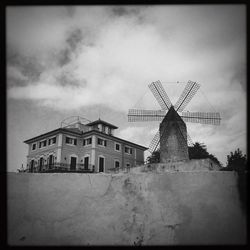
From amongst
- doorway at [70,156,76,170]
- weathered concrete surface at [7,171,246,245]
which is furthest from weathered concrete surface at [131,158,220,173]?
doorway at [70,156,76,170]

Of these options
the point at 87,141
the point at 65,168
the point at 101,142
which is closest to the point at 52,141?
the point at 65,168

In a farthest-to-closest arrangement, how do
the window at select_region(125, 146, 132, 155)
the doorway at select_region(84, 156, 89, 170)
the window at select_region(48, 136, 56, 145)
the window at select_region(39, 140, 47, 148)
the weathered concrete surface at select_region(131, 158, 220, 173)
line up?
the window at select_region(125, 146, 132, 155) < the window at select_region(39, 140, 47, 148) < the window at select_region(48, 136, 56, 145) < the doorway at select_region(84, 156, 89, 170) < the weathered concrete surface at select_region(131, 158, 220, 173)

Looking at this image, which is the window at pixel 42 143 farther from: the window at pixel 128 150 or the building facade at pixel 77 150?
the window at pixel 128 150

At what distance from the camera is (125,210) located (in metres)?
5.59

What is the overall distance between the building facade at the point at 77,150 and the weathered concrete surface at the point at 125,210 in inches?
759

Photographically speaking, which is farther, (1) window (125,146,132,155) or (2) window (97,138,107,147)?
(1) window (125,146,132,155)

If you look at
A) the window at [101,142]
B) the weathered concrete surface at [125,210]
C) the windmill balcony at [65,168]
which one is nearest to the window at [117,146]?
the window at [101,142]

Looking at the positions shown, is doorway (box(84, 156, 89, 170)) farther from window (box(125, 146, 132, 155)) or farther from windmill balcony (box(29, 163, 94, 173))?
→ window (box(125, 146, 132, 155))

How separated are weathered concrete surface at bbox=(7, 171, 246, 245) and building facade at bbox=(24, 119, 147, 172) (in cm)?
1927

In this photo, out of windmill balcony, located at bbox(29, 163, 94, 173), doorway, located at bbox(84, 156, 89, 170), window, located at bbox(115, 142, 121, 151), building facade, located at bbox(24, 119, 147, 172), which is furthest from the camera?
window, located at bbox(115, 142, 121, 151)

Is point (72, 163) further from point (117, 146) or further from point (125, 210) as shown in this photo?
point (125, 210)

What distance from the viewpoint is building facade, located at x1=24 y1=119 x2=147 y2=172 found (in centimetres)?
2498
